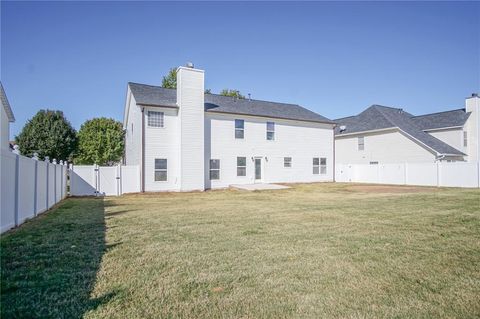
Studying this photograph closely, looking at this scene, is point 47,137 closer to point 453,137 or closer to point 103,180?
point 103,180

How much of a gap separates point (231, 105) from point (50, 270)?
20.3 metres

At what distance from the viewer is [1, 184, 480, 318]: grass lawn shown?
122 inches

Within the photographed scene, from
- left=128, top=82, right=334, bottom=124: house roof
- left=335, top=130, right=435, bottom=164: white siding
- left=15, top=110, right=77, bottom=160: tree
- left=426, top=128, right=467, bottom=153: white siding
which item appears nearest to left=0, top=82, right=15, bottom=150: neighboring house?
left=15, top=110, right=77, bottom=160: tree

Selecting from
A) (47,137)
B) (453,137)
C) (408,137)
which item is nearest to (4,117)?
(47,137)

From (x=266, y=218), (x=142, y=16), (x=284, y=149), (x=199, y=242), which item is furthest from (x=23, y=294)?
(x=284, y=149)

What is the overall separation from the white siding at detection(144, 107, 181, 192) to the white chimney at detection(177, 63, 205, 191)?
1.65 ft

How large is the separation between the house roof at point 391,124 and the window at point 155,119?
20.2 m

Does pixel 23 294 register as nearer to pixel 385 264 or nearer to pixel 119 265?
pixel 119 265

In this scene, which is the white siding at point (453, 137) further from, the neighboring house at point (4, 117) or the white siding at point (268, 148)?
the neighboring house at point (4, 117)

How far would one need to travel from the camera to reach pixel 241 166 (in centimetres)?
2252

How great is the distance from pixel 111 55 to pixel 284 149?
14.2m

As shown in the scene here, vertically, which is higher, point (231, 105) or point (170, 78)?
point (170, 78)

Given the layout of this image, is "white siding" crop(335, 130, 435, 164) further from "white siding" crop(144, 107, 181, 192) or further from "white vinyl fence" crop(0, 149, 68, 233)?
"white vinyl fence" crop(0, 149, 68, 233)

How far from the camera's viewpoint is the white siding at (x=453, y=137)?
2848cm
